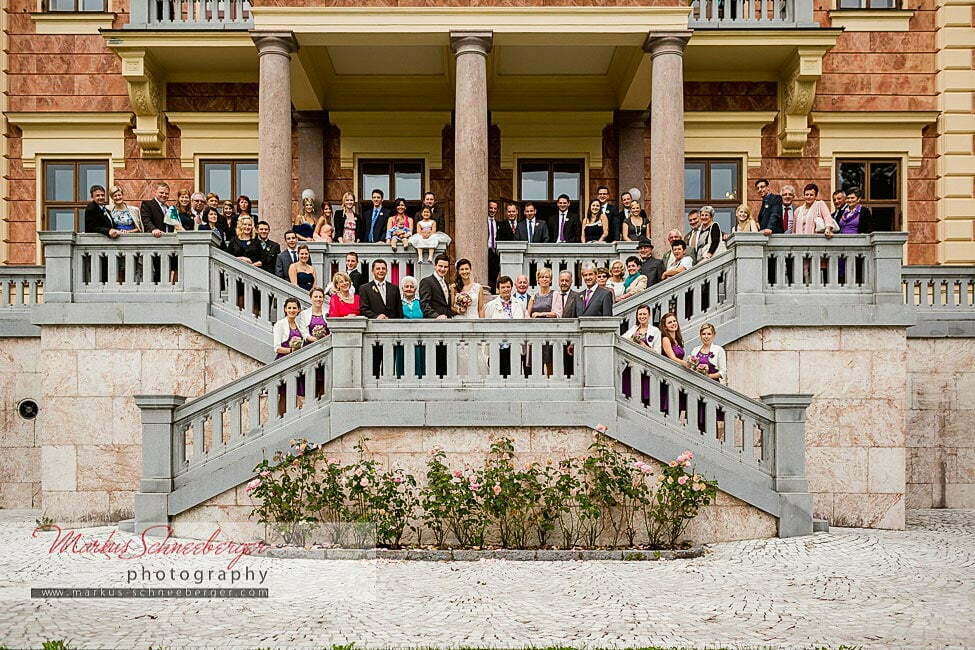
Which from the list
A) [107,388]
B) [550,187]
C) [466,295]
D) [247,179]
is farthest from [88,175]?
[466,295]

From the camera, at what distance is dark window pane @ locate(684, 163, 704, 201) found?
21.3 m

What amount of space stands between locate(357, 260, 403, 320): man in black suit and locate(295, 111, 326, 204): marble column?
811 centimetres

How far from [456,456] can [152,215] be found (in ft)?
19.3

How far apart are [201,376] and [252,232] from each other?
7.23 ft

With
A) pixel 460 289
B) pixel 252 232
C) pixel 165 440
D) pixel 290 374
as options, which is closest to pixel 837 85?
pixel 460 289

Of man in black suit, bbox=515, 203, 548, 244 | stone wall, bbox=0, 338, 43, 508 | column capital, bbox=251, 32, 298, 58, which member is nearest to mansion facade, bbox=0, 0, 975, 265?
column capital, bbox=251, 32, 298, 58

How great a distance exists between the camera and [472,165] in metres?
17.0

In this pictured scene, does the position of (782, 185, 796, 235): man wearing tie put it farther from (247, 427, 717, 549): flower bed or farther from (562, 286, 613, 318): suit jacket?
(247, 427, 717, 549): flower bed

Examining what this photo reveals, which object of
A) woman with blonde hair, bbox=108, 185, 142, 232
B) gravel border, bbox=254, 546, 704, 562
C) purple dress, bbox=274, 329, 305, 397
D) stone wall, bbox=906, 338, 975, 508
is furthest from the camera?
stone wall, bbox=906, 338, 975, 508

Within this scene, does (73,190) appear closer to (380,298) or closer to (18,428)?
(18,428)

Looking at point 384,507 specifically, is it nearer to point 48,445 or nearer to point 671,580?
point 671,580

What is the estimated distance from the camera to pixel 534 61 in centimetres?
1970

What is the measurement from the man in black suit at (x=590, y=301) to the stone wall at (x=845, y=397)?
1998 mm

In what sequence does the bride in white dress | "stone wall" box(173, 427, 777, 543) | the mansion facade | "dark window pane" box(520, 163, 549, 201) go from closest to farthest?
"stone wall" box(173, 427, 777, 543), the bride in white dress, the mansion facade, "dark window pane" box(520, 163, 549, 201)
